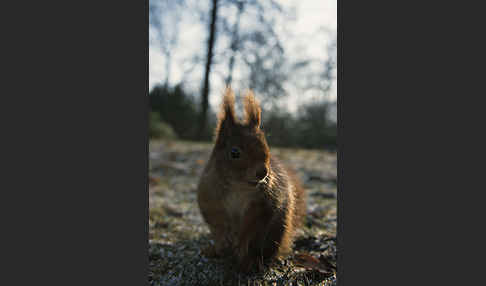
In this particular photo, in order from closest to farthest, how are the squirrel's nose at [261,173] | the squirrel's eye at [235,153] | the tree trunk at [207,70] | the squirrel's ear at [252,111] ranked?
the squirrel's nose at [261,173] < the squirrel's eye at [235,153] < the squirrel's ear at [252,111] < the tree trunk at [207,70]

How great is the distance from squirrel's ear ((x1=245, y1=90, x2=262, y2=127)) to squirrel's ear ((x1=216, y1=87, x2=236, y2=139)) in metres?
0.07

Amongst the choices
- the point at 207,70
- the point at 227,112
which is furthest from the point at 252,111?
the point at 207,70

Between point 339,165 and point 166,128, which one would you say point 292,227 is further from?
point 166,128

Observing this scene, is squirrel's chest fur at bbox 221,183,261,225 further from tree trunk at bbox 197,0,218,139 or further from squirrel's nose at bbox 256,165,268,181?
tree trunk at bbox 197,0,218,139

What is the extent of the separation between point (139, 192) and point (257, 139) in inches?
24.0

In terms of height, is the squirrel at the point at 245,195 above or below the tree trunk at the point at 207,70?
below

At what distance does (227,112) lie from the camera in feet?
4.65

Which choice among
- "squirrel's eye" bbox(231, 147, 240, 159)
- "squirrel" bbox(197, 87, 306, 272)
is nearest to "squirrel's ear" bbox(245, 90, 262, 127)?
"squirrel" bbox(197, 87, 306, 272)

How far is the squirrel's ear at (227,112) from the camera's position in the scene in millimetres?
1403

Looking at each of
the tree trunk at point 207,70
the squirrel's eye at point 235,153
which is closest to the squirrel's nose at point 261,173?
the squirrel's eye at point 235,153

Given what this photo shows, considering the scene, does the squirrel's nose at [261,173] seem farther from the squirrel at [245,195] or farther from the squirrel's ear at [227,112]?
the squirrel's ear at [227,112]

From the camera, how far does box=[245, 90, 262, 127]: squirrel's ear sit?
1390mm

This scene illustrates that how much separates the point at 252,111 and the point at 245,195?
43cm

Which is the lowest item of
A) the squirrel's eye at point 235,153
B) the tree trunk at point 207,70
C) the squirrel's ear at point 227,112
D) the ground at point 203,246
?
the ground at point 203,246
